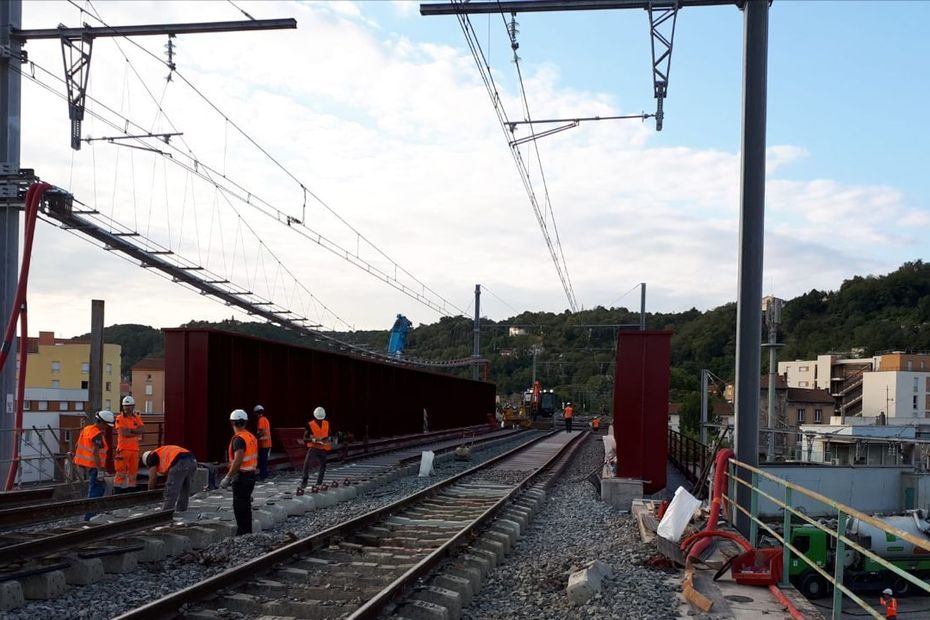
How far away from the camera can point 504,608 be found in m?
7.71

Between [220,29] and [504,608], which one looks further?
[220,29]

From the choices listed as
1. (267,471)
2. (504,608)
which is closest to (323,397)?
(267,471)

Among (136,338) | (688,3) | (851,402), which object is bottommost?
(851,402)

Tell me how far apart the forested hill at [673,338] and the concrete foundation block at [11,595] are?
144ft

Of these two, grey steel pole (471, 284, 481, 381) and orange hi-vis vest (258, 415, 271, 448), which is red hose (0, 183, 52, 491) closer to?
orange hi-vis vest (258, 415, 271, 448)

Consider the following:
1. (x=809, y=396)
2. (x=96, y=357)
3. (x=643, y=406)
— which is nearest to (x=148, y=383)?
(x=96, y=357)

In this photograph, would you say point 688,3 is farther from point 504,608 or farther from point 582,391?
point 582,391

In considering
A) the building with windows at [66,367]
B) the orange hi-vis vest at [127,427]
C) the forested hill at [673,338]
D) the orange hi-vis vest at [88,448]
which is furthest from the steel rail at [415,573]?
the building with windows at [66,367]

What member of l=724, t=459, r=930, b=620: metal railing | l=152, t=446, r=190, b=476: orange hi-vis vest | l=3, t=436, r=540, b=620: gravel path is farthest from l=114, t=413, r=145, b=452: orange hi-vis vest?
l=724, t=459, r=930, b=620: metal railing

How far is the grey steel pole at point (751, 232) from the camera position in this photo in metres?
10.9

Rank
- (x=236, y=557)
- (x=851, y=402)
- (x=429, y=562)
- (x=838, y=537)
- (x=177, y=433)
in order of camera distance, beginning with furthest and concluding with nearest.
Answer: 1. (x=851, y=402)
2. (x=177, y=433)
3. (x=236, y=557)
4. (x=429, y=562)
5. (x=838, y=537)

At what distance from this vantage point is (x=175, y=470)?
11.4 meters

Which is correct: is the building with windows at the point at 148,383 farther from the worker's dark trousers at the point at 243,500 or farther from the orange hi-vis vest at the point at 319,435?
the worker's dark trousers at the point at 243,500

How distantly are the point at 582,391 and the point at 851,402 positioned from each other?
2957 centimetres
